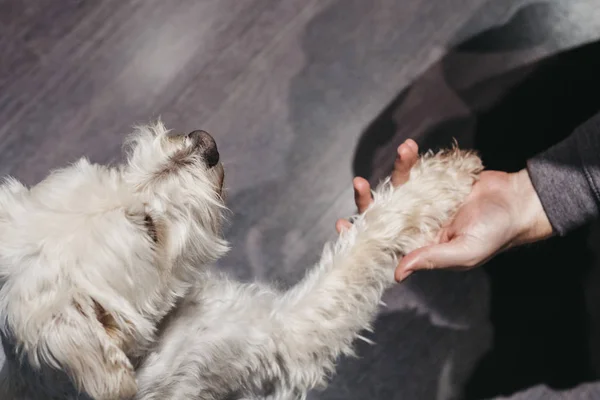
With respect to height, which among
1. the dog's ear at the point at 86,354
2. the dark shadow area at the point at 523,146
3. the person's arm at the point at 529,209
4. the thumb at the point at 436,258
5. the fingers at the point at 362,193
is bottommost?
the dark shadow area at the point at 523,146

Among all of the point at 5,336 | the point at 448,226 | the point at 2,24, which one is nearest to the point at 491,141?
the point at 448,226

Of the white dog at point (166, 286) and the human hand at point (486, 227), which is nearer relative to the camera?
the white dog at point (166, 286)

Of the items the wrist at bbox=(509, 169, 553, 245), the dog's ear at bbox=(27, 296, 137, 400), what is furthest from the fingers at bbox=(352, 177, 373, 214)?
the dog's ear at bbox=(27, 296, 137, 400)

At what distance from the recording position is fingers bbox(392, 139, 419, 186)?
143 centimetres

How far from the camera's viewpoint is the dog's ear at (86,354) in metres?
0.96

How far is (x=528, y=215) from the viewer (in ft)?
4.34

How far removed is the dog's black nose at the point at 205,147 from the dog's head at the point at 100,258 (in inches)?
0.9

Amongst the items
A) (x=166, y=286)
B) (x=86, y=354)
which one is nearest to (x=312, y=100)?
(x=166, y=286)

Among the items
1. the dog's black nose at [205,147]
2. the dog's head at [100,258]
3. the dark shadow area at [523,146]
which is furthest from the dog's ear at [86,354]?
the dark shadow area at [523,146]

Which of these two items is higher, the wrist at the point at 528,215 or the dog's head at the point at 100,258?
the dog's head at the point at 100,258

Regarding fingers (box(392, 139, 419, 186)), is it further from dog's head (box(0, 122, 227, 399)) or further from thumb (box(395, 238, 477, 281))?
dog's head (box(0, 122, 227, 399))

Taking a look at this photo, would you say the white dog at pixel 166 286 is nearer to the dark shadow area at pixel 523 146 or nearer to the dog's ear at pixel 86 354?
the dog's ear at pixel 86 354

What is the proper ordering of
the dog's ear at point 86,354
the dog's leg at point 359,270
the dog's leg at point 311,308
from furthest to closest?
1. the dog's leg at point 359,270
2. the dog's leg at point 311,308
3. the dog's ear at point 86,354

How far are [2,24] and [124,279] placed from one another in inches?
57.9
